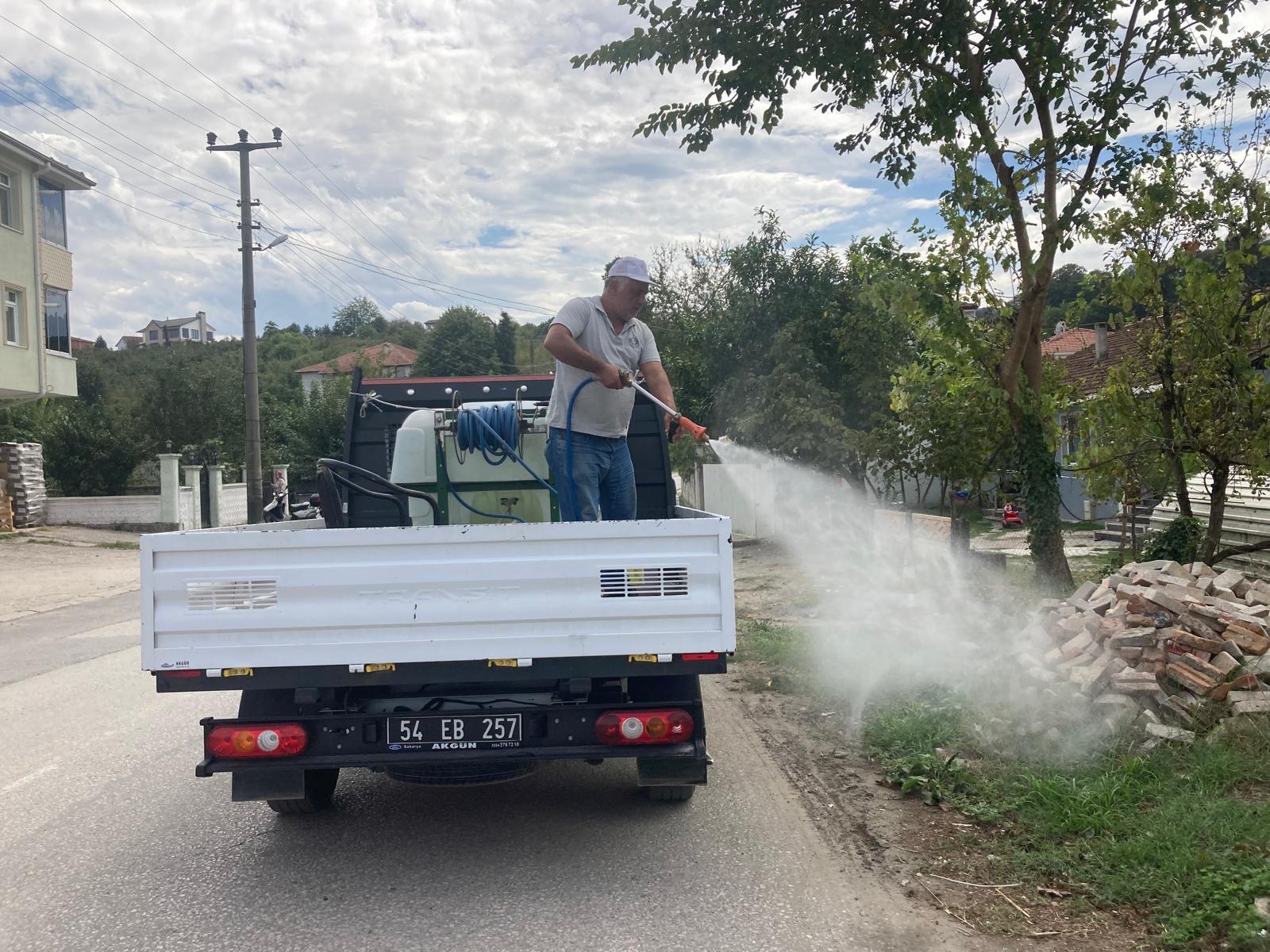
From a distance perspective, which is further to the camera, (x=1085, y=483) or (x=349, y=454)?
(x=1085, y=483)

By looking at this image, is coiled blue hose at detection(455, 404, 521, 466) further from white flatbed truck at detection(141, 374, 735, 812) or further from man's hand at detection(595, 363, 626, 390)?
white flatbed truck at detection(141, 374, 735, 812)

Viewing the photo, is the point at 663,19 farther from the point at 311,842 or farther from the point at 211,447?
the point at 211,447

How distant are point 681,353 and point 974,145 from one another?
568 inches

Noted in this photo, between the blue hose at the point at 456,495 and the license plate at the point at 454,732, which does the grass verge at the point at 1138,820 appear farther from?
the blue hose at the point at 456,495

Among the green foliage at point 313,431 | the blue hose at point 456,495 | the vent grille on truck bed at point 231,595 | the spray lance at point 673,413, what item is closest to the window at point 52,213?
the green foliage at point 313,431

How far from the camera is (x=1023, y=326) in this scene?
351 inches

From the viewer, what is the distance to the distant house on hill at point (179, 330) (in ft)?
412

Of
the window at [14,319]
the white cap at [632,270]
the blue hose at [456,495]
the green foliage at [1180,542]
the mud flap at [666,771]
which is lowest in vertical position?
the mud flap at [666,771]

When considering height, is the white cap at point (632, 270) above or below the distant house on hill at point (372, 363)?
below

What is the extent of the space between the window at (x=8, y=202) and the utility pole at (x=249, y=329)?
482 cm

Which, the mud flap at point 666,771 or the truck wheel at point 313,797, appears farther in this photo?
the truck wheel at point 313,797

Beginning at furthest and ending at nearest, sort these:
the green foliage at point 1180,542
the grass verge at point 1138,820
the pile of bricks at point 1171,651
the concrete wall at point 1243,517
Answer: the concrete wall at point 1243,517 < the green foliage at point 1180,542 < the pile of bricks at point 1171,651 < the grass verge at point 1138,820

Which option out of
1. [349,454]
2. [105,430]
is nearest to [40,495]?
[105,430]

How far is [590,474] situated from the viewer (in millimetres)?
5195
